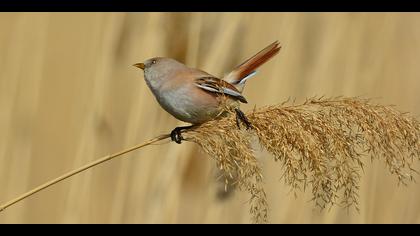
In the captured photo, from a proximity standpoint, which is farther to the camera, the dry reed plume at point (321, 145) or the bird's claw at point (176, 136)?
the bird's claw at point (176, 136)

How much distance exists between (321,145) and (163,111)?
995 mm

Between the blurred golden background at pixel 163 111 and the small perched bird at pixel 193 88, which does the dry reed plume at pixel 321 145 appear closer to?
the small perched bird at pixel 193 88

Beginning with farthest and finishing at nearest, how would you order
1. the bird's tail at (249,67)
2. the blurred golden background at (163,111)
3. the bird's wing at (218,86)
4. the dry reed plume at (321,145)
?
the blurred golden background at (163,111) < the bird's tail at (249,67) < the bird's wing at (218,86) < the dry reed plume at (321,145)

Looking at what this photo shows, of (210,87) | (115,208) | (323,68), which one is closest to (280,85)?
(323,68)

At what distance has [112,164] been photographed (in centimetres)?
246

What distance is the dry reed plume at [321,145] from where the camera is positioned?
141cm

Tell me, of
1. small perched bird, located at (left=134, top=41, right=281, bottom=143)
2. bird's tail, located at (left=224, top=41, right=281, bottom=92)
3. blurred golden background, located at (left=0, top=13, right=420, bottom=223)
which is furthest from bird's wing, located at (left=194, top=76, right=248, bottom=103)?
blurred golden background, located at (left=0, top=13, right=420, bottom=223)

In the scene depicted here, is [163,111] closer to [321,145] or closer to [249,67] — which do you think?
[249,67]

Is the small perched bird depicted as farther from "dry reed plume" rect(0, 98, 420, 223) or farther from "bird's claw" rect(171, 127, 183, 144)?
"dry reed plume" rect(0, 98, 420, 223)

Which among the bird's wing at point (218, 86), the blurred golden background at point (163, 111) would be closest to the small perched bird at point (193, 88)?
the bird's wing at point (218, 86)

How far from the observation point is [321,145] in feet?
4.68

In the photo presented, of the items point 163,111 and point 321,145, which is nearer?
point 321,145

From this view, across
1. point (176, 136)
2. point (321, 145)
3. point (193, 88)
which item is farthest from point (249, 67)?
point (321, 145)

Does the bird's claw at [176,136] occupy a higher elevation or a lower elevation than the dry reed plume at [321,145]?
higher
